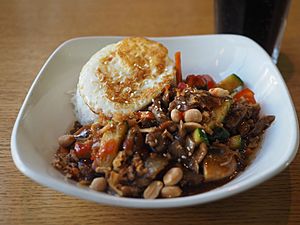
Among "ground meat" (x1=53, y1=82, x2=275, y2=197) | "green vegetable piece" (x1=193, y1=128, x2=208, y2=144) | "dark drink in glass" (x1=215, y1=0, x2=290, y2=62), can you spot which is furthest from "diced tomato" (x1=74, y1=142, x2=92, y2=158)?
"dark drink in glass" (x1=215, y1=0, x2=290, y2=62)

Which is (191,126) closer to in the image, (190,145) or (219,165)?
(190,145)

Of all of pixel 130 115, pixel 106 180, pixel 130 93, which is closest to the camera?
pixel 106 180

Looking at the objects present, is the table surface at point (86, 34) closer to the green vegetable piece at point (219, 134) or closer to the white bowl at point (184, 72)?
the white bowl at point (184, 72)

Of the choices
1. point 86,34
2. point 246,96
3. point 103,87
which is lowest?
point 86,34

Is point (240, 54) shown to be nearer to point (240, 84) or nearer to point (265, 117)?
point (240, 84)

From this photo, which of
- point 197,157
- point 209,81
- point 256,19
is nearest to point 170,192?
point 197,157

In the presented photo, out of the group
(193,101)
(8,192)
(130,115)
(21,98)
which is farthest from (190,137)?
(21,98)
